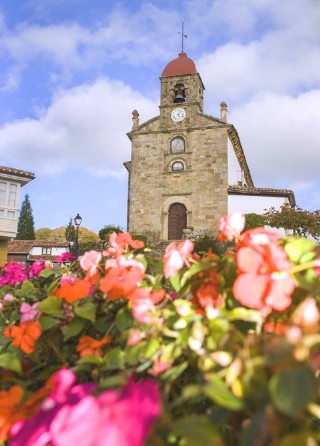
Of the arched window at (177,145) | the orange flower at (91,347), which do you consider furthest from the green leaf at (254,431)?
the arched window at (177,145)

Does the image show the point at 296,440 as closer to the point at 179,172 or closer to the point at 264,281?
the point at 264,281

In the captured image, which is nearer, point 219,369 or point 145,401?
point 145,401

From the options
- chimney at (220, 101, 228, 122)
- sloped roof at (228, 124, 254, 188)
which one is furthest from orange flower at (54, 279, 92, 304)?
chimney at (220, 101, 228, 122)

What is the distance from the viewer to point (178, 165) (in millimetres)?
24922

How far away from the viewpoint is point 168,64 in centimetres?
2616

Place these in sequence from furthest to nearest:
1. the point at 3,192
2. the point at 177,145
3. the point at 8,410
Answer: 1. the point at 177,145
2. the point at 3,192
3. the point at 8,410

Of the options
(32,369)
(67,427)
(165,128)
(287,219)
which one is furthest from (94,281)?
(165,128)

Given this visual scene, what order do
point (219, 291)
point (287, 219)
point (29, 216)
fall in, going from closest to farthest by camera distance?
point (219, 291) → point (287, 219) → point (29, 216)

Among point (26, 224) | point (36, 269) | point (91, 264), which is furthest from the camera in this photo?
point (26, 224)

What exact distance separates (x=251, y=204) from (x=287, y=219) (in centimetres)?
287

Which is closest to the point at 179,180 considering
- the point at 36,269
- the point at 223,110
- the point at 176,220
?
the point at 176,220

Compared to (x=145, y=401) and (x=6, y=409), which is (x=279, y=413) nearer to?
(x=145, y=401)

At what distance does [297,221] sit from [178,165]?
296 inches

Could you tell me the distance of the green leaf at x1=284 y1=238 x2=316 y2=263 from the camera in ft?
4.03
